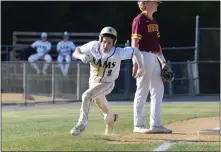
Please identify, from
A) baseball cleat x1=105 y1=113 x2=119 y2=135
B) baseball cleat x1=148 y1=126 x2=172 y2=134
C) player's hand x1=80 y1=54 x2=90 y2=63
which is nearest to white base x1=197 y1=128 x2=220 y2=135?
baseball cleat x1=148 y1=126 x2=172 y2=134

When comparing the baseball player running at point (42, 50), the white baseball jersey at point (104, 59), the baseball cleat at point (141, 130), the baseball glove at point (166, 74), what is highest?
the baseball player running at point (42, 50)

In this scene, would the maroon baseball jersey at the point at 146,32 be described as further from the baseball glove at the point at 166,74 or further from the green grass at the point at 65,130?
the green grass at the point at 65,130

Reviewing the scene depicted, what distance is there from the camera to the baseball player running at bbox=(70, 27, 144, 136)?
399 inches

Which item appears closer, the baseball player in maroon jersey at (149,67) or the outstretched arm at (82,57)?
the outstretched arm at (82,57)

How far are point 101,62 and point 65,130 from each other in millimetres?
1856

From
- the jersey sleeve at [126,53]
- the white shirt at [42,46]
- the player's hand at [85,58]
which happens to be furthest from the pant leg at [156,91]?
the white shirt at [42,46]

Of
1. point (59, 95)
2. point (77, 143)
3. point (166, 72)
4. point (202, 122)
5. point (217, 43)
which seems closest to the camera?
point (77, 143)

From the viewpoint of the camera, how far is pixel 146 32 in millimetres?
10891

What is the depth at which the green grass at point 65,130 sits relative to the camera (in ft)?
29.9

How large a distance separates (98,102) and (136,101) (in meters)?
0.82

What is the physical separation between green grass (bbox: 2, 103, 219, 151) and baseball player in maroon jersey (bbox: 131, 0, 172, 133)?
477 mm

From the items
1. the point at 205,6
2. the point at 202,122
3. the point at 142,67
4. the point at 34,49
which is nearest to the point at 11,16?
the point at 34,49

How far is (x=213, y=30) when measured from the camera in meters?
23.8

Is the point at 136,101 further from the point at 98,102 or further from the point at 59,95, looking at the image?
the point at 59,95
